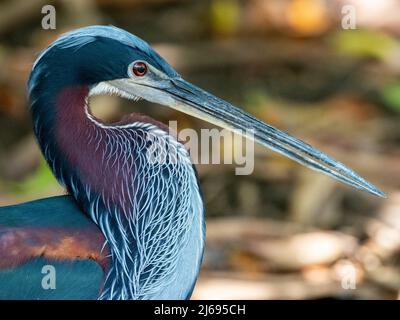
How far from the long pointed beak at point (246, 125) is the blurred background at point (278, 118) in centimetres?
138

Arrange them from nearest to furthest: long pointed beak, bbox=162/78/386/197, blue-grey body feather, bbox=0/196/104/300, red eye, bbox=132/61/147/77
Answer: blue-grey body feather, bbox=0/196/104/300
red eye, bbox=132/61/147/77
long pointed beak, bbox=162/78/386/197

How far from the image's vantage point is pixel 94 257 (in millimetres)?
2904

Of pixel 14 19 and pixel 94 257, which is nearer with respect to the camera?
pixel 94 257

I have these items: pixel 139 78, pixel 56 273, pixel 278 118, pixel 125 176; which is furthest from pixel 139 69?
pixel 278 118

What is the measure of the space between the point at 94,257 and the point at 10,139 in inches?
118

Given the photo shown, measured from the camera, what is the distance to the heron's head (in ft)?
9.48

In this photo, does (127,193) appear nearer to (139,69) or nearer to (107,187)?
(107,187)

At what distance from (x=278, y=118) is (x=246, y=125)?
245 cm

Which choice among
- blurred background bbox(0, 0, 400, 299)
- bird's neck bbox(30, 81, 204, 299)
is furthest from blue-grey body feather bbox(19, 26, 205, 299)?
blurred background bbox(0, 0, 400, 299)

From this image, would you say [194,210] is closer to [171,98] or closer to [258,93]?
[171,98]

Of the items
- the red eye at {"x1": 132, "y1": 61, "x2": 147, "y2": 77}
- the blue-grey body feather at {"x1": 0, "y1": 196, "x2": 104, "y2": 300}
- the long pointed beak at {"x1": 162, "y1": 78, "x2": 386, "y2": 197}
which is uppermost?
the red eye at {"x1": 132, "y1": 61, "x2": 147, "y2": 77}

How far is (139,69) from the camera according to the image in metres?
2.97

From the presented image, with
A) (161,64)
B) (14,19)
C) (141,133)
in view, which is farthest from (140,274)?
(14,19)

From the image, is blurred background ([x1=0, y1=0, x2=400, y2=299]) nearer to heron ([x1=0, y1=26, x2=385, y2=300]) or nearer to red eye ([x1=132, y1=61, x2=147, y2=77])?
heron ([x1=0, y1=26, x2=385, y2=300])
